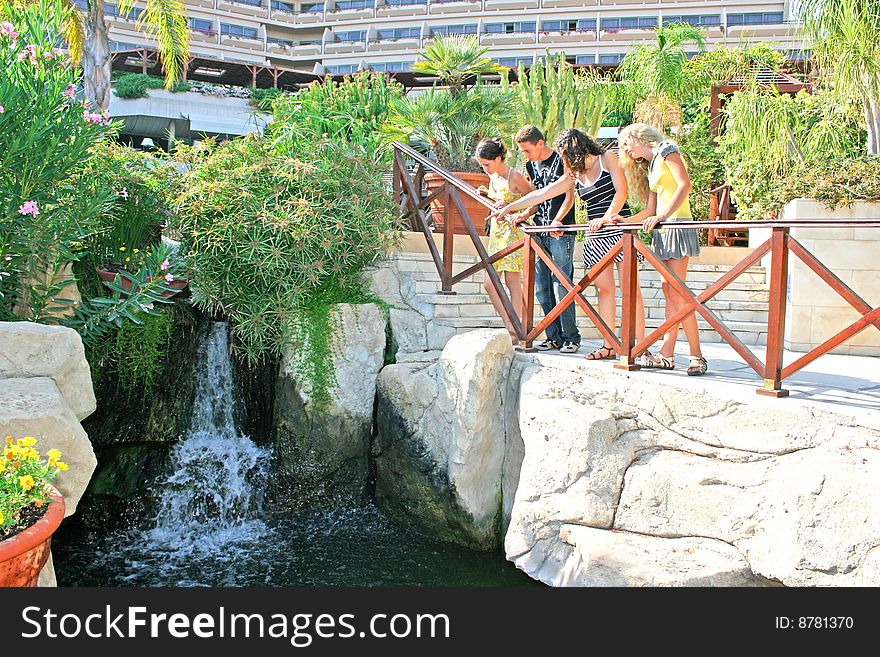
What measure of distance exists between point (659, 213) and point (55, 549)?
4757 mm

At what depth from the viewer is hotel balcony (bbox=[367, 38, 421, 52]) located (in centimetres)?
4778

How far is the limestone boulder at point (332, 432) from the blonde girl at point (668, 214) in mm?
2250

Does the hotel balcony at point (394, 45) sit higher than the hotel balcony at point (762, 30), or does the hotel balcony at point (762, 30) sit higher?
the hotel balcony at point (394, 45)

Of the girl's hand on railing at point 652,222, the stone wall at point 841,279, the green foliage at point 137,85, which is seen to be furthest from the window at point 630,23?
the girl's hand on railing at point 652,222

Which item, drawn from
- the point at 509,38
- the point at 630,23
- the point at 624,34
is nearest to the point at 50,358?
the point at 624,34

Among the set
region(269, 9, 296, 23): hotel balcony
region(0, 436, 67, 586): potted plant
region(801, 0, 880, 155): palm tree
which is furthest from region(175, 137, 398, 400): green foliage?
region(269, 9, 296, 23): hotel balcony

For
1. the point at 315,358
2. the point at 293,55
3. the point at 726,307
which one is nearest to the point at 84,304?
the point at 315,358

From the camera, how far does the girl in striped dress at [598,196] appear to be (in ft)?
17.1

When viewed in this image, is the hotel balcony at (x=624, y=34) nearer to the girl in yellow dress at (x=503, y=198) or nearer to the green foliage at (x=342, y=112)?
the green foliage at (x=342, y=112)

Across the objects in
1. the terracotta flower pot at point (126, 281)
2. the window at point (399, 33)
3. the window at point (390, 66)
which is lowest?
the terracotta flower pot at point (126, 281)

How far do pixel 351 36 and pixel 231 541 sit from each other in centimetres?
5090

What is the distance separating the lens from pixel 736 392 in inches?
172

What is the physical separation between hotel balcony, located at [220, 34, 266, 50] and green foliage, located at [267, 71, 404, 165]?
137 ft

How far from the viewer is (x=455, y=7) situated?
158ft
